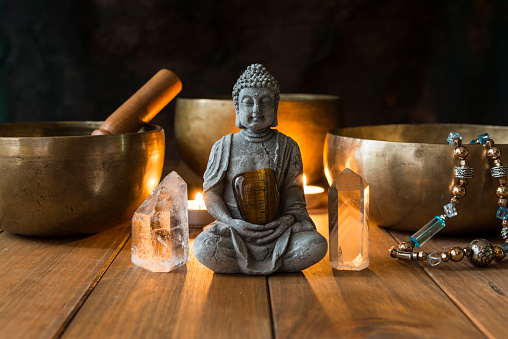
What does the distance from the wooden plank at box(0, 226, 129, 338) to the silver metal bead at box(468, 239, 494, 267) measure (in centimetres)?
74

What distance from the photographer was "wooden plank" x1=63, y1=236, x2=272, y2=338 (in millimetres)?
846

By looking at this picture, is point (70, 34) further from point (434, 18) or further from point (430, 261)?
point (430, 261)

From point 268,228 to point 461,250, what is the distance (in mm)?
392

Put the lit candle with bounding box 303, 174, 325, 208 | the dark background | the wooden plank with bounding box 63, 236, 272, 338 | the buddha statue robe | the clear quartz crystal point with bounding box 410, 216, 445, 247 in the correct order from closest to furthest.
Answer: the wooden plank with bounding box 63, 236, 272, 338, the buddha statue robe, the clear quartz crystal point with bounding box 410, 216, 445, 247, the lit candle with bounding box 303, 174, 325, 208, the dark background

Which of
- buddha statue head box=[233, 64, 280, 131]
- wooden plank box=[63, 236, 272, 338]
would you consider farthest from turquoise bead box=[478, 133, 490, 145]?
wooden plank box=[63, 236, 272, 338]

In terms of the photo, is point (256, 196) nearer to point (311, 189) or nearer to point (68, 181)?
point (68, 181)

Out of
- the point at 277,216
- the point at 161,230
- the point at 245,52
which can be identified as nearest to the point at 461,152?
the point at 277,216

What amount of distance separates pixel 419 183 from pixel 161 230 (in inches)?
23.0

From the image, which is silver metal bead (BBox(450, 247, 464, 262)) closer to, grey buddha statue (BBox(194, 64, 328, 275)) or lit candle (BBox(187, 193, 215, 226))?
grey buddha statue (BBox(194, 64, 328, 275))

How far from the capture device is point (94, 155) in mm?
1252

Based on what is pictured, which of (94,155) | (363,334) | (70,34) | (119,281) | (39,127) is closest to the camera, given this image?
(363,334)

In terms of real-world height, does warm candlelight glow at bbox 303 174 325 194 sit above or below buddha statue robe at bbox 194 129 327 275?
below

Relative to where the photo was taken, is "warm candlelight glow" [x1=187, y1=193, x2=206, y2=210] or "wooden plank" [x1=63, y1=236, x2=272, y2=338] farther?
→ "warm candlelight glow" [x1=187, y1=193, x2=206, y2=210]

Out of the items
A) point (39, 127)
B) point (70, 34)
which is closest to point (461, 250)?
point (39, 127)
